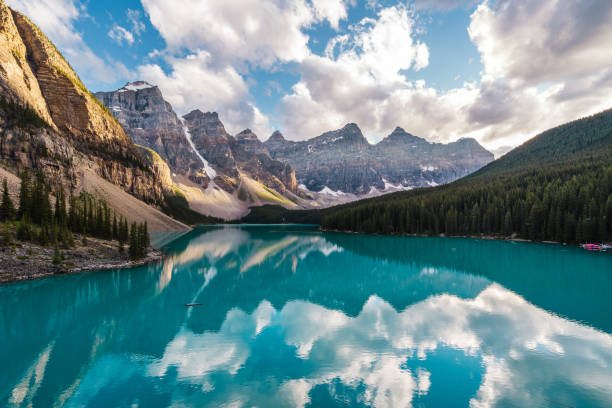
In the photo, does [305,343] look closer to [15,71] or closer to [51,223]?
[51,223]

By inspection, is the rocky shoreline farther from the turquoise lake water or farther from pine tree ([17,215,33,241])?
the turquoise lake water

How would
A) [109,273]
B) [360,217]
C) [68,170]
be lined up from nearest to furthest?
[109,273]
[68,170]
[360,217]

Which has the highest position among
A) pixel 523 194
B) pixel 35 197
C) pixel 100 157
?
pixel 100 157

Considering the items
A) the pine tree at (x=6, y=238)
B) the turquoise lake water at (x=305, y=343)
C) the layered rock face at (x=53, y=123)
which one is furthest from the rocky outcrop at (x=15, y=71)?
the turquoise lake water at (x=305, y=343)

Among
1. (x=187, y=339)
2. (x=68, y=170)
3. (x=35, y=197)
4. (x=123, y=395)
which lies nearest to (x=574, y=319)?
(x=187, y=339)

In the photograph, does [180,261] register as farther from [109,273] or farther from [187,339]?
[187,339]

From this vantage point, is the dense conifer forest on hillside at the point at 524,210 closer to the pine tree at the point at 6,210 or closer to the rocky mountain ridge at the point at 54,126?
the pine tree at the point at 6,210

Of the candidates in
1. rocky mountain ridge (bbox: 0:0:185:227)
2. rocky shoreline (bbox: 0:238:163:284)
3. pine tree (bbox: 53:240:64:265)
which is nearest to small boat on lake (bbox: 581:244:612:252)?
rocky shoreline (bbox: 0:238:163:284)
